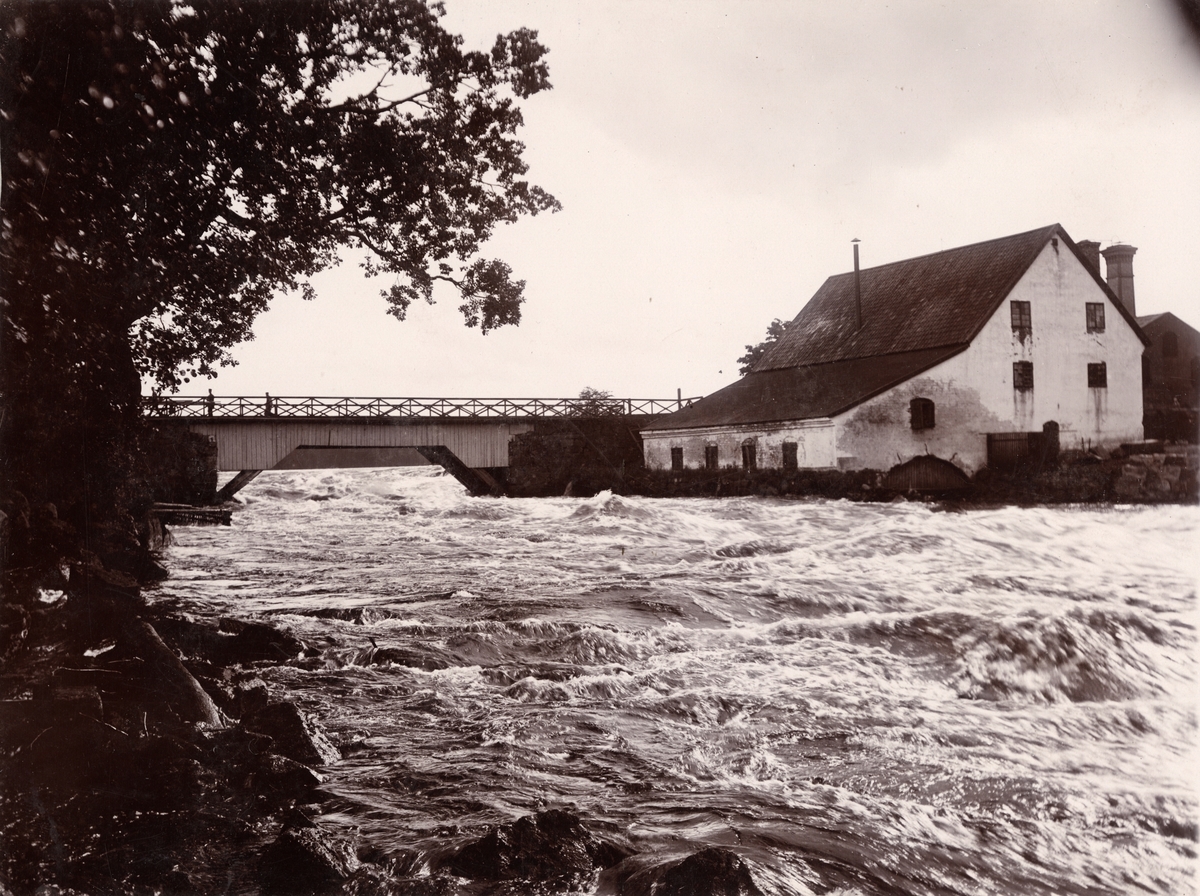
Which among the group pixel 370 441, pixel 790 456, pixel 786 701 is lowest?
pixel 786 701

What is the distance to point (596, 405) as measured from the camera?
3800 centimetres

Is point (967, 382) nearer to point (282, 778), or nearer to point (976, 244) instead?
point (976, 244)

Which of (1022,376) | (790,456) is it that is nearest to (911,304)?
(1022,376)

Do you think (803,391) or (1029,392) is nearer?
(1029,392)

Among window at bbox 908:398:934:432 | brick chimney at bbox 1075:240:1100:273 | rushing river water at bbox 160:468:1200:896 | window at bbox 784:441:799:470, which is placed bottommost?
rushing river water at bbox 160:468:1200:896

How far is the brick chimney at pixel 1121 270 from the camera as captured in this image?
36656mm

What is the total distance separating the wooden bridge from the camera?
3139 cm

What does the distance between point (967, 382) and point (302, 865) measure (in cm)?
2820

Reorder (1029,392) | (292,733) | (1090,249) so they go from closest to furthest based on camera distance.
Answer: (292,733), (1029,392), (1090,249)

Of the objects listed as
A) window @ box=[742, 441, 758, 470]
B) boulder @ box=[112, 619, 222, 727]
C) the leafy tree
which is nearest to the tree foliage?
the leafy tree

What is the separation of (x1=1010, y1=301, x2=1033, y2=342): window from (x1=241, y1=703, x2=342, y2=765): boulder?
29193 millimetres

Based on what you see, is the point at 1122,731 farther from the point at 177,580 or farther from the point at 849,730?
the point at 177,580

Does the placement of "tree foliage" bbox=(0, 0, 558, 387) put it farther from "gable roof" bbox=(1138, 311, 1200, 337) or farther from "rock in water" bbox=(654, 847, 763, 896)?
"gable roof" bbox=(1138, 311, 1200, 337)

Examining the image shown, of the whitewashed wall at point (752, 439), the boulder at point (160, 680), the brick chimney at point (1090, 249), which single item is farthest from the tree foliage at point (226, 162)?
the brick chimney at point (1090, 249)
